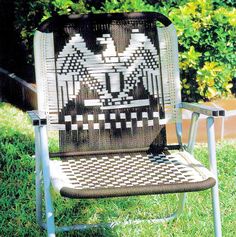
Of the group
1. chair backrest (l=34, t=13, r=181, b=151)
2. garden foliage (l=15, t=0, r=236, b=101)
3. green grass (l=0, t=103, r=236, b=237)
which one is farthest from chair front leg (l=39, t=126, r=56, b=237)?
garden foliage (l=15, t=0, r=236, b=101)

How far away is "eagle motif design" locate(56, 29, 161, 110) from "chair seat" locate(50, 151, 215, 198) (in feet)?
1.09

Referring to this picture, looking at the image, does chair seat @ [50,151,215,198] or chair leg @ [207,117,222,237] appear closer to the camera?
chair seat @ [50,151,215,198]

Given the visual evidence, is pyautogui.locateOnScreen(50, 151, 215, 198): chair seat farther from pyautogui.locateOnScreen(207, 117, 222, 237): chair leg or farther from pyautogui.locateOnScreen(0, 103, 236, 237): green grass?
pyautogui.locateOnScreen(0, 103, 236, 237): green grass

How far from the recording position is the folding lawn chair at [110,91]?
3002mm

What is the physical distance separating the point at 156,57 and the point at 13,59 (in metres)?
3.82

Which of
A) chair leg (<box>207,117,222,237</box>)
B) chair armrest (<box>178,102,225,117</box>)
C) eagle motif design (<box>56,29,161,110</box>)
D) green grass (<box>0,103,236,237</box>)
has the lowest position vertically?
green grass (<box>0,103,236,237</box>)

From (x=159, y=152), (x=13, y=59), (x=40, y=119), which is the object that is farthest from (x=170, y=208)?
(x=13, y=59)

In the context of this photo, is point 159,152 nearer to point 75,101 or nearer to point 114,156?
point 114,156

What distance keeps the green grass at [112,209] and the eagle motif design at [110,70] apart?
0.66 m

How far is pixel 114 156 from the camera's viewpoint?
119 inches

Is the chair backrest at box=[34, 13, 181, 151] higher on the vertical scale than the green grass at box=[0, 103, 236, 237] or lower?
higher

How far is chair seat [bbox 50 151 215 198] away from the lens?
93.1 inches

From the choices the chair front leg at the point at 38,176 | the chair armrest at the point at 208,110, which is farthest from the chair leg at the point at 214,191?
the chair front leg at the point at 38,176

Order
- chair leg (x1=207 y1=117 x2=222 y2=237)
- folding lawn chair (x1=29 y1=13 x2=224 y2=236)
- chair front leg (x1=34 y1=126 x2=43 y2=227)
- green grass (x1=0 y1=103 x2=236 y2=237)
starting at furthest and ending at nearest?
green grass (x1=0 y1=103 x2=236 y2=237), folding lawn chair (x1=29 y1=13 x2=224 y2=236), chair front leg (x1=34 y1=126 x2=43 y2=227), chair leg (x1=207 y1=117 x2=222 y2=237)
